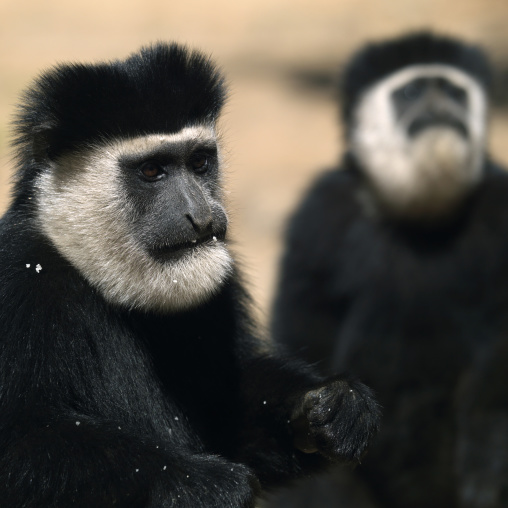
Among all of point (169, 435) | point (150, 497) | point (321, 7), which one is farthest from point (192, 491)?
point (321, 7)

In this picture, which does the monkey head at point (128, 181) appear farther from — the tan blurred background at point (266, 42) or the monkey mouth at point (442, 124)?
the tan blurred background at point (266, 42)

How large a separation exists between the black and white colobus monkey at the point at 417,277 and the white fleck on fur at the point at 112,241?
2863 mm

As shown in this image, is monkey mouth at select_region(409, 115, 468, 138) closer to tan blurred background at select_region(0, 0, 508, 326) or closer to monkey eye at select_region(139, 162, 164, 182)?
monkey eye at select_region(139, 162, 164, 182)

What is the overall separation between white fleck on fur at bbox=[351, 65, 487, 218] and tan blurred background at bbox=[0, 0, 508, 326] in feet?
14.1

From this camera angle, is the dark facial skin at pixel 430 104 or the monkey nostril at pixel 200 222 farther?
the dark facial skin at pixel 430 104

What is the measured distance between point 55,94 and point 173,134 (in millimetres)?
438

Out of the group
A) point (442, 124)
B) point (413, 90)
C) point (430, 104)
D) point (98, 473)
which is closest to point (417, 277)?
point (442, 124)

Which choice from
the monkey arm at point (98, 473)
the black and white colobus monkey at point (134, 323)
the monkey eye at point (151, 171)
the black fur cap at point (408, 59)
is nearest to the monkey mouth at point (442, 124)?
the black fur cap at point (408, 59)

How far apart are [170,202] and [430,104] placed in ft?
12.5

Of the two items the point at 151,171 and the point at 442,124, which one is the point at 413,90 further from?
the point at 151,171

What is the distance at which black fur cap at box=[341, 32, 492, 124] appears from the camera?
22.3 feet

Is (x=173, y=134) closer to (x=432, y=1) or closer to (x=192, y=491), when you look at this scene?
(x=192, y=491)

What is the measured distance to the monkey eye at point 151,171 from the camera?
3244 millimetres

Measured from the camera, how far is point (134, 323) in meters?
3.34
